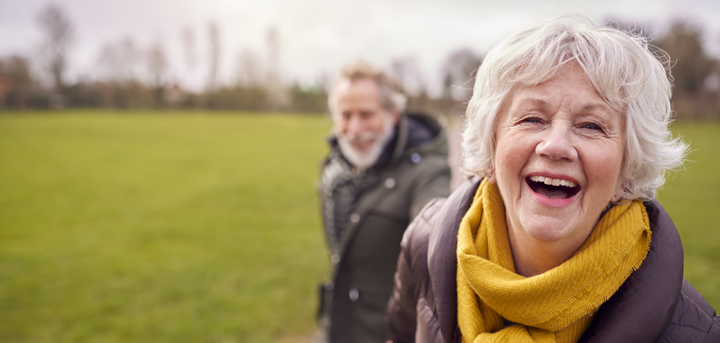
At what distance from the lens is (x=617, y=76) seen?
47.6 inches

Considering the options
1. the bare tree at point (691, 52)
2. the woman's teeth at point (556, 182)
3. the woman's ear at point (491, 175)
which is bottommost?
the woman's ear at point (491, 175)

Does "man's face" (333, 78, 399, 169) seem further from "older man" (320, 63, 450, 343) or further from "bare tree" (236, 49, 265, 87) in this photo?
"bare tree" (236, 49, 265, 87)

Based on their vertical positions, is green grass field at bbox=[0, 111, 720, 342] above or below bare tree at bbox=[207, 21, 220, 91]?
below

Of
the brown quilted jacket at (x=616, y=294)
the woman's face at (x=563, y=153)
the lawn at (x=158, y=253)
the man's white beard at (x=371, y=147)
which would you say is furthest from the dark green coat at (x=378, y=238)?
the lawn at (x=158, y=253)

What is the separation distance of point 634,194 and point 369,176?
1.77 m

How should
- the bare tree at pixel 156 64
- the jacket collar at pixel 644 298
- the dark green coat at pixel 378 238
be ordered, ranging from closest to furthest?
the jacket collar at pixel 644 298 → the dark green coat at pixel 378 238 → the bare tree at pixel 156 64

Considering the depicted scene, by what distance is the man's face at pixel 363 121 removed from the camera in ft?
9.78

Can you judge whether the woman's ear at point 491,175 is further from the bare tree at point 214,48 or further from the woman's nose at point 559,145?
the bare tree at point 214,48

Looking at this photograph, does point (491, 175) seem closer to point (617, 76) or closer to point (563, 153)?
point (563, 153)

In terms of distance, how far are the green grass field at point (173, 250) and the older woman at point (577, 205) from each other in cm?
45

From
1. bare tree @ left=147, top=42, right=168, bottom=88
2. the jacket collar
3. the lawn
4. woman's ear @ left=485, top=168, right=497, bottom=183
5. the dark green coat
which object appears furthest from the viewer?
bare tree @ left=147, top=42, right=168, bottom=88

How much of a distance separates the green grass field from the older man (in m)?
1.01

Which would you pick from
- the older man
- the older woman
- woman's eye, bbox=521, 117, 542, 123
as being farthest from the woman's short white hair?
the older man

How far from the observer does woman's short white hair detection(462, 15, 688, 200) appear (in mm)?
1235
